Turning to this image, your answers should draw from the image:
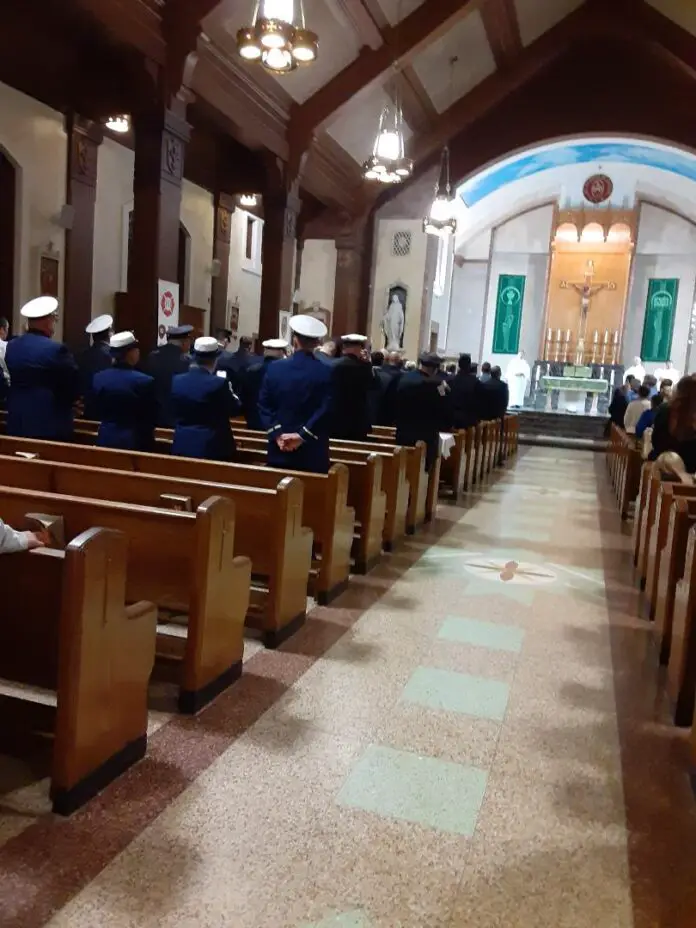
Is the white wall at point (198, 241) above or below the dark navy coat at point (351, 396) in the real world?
above

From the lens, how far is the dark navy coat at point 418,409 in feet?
19.5

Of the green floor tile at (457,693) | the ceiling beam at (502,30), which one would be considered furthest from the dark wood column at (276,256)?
the green floor tile at (457,693)

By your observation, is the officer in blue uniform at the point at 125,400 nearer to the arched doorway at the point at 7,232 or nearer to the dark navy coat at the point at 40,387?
the dark navy coat at the point at 40,387

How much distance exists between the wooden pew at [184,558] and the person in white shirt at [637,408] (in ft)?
28.3

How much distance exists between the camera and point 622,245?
19.6 metres

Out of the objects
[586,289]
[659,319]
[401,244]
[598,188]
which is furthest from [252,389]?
[659,319]

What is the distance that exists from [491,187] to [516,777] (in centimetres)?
1787

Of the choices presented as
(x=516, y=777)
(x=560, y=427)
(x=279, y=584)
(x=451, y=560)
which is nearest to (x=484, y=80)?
(x=560, y=427)

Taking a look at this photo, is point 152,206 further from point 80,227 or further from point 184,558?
point 184,558

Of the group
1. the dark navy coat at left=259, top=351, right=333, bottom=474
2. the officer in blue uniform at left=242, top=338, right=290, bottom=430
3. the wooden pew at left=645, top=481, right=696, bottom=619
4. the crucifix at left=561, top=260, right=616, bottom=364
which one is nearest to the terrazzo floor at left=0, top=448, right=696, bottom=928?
the wooden pew at left=645, top=481, right=696, bottom=619

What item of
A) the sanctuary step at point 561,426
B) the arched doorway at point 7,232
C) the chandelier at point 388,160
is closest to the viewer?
the chandelier at point 388,160

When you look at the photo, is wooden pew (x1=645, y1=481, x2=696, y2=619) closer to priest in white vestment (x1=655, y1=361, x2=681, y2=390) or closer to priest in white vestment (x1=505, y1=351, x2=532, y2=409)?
priest in white vestment (x1=655, y1=361, x2=681, y2=390)

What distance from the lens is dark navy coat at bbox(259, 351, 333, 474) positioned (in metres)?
4.27

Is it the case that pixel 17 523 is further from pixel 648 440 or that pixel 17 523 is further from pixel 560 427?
pixel 560 427
